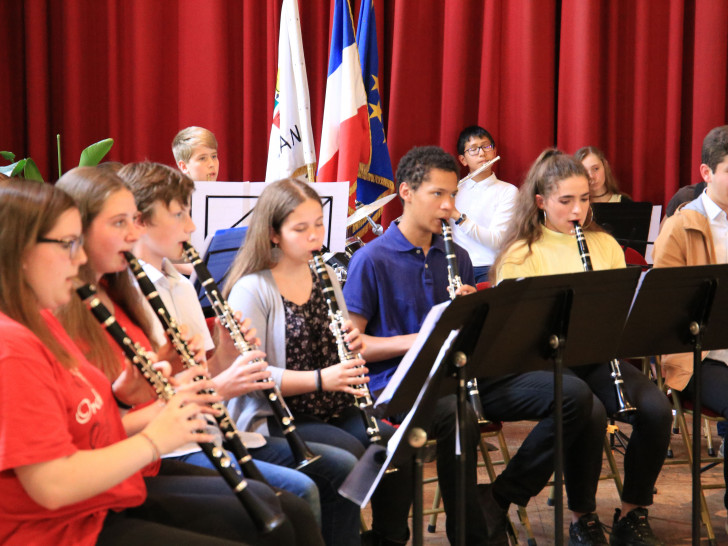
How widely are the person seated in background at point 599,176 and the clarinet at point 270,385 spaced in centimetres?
321

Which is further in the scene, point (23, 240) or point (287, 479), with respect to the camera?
point (287, 479)

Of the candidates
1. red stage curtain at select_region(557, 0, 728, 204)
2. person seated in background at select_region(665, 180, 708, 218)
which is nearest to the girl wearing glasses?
person seated in background at select_region(665, 180, 708, 218)

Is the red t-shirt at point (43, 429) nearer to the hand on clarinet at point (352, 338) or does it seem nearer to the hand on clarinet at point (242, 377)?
the hand on clarinet at point (242, 377)

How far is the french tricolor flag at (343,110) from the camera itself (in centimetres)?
488

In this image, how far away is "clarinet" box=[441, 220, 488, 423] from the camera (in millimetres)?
2631

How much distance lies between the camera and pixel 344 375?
86.2 inches

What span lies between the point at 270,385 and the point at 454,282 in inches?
34.7

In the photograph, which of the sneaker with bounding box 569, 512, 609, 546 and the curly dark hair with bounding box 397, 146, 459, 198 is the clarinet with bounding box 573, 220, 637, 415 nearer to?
the sneaker with bounding box 569, 512, 609, 546

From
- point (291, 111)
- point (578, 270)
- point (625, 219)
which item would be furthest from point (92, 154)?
point (625, 219)

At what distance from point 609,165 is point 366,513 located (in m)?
2.92

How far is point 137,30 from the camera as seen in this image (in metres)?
5.29

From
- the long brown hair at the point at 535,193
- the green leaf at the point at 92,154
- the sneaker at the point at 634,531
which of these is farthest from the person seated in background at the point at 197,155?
the sneaker at the point at 634,531

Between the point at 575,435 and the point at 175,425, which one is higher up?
the point at 175,425

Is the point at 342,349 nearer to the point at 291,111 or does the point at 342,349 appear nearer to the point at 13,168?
the point at 13,168
